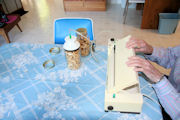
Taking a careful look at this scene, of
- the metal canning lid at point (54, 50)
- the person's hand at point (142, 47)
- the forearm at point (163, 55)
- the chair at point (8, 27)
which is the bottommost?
the chair at point (8, 27)

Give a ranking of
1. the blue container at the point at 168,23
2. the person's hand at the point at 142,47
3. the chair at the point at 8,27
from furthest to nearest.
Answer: the blue container at the point at 168,23 < the chair at the point at 8,27 < the person's hand at the point at 142,47

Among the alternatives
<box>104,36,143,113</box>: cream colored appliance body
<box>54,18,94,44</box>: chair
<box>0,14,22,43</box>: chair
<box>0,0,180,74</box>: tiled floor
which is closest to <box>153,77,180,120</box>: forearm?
<box>104,36,143,113</box>: cream colored appliance body

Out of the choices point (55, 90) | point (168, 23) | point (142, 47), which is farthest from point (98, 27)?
point (55, 90)

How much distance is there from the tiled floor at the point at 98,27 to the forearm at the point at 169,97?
1976 millimetres

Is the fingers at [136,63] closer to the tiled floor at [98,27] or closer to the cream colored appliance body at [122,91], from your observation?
the cream colored appliance body at [122,91]

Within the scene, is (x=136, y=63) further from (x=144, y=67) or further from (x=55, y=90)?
(x=55, y=90)

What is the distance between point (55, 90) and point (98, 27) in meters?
2.61

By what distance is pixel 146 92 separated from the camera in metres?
0.83

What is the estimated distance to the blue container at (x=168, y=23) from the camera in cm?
276

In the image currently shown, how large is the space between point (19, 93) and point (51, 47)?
0.49 metres

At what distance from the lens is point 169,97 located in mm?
751

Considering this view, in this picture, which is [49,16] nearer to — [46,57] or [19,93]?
[46,57]

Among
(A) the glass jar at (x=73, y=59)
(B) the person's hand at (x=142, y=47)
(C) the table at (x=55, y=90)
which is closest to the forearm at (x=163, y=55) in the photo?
(B) the person's hand at (x=142, y=47)

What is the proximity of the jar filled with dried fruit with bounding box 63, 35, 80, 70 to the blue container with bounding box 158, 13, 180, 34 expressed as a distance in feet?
8.02
